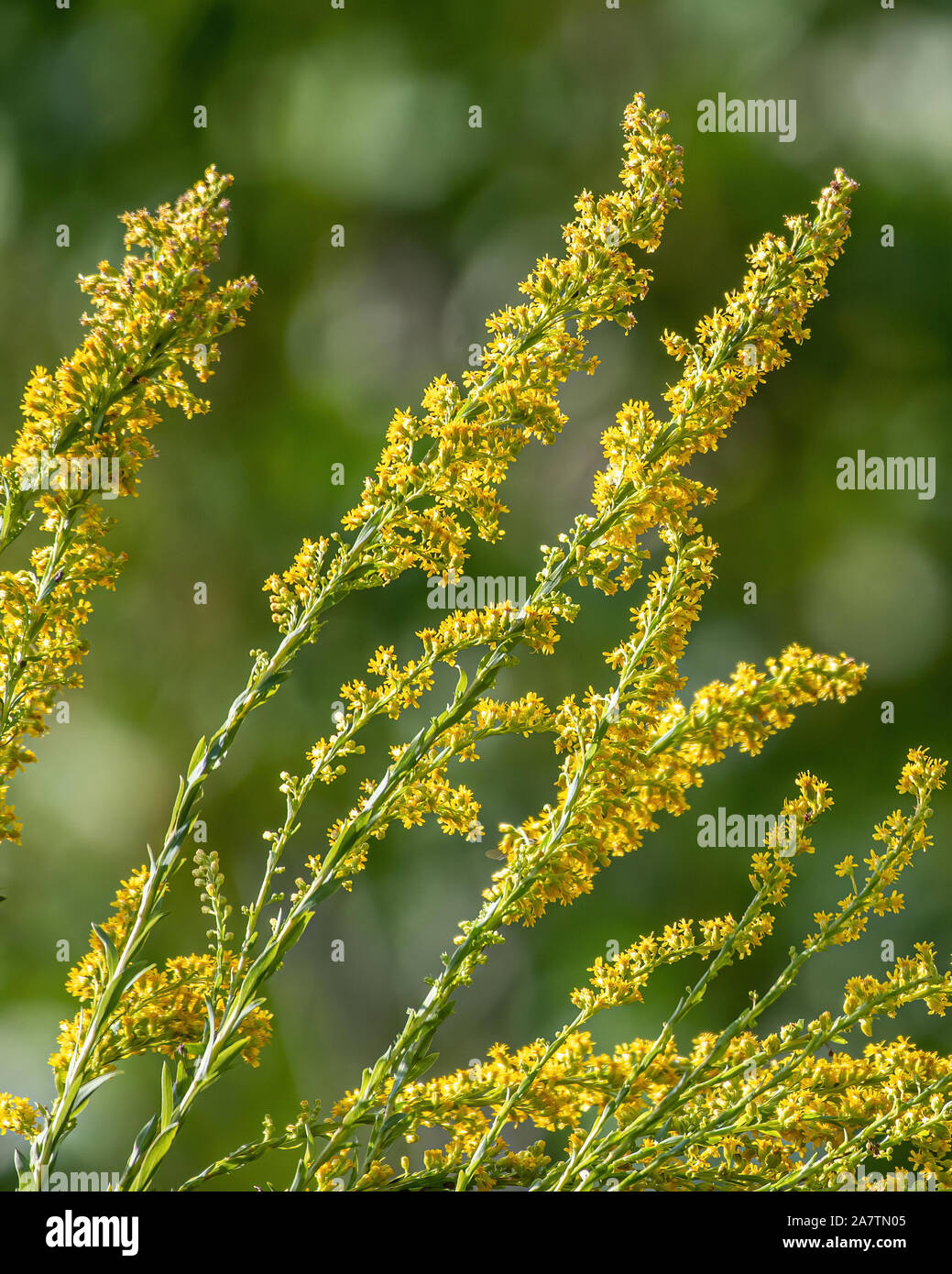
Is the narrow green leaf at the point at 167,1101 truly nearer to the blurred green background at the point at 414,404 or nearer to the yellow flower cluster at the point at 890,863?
the yellow flower cluster at the point at 890,863

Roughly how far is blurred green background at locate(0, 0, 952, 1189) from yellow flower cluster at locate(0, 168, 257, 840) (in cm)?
88

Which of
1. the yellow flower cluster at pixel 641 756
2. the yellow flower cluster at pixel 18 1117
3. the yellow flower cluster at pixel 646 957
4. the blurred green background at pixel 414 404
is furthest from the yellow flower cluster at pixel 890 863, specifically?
the blurred green background at pixel 414 404

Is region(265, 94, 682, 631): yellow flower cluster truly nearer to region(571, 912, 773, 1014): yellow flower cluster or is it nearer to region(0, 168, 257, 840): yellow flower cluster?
region(0, 168, 257, 840): yellow flower cluster

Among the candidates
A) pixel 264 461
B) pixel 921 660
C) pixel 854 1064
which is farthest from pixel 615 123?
pixel 854 1064

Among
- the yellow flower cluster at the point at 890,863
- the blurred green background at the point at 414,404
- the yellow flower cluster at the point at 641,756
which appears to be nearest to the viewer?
the yellow flower cluster at the point at 641,756

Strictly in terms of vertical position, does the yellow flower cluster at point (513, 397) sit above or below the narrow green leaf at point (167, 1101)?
above

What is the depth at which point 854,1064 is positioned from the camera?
664 mm

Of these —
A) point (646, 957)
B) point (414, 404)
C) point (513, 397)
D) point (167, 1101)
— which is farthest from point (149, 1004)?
point (414, 404)

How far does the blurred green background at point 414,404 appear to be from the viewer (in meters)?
1.41

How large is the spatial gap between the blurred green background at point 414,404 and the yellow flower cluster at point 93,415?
0.88 m

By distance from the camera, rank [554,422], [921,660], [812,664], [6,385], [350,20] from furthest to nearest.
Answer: [6,385] < [350,20] < [921,660] < [554,422] < [812,664]

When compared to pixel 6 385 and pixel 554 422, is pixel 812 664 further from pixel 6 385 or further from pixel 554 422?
pixel 6 385

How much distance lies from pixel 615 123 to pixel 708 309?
0.32 meters

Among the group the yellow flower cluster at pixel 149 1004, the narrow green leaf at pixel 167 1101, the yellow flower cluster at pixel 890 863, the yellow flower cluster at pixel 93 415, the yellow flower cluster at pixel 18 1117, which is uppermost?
the yellow flower cluster at pixel 93 415
